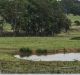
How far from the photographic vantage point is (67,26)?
11600cm

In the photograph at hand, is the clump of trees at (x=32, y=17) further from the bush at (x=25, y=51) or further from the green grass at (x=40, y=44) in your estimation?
the bush at (x=25, y=51)

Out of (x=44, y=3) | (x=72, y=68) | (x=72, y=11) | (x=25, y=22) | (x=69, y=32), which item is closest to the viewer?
(x=72, y=68)

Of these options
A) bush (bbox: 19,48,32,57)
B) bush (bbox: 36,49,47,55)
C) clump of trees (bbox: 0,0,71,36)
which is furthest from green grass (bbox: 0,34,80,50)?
clump of trees (bbox: 0,0,71,36)

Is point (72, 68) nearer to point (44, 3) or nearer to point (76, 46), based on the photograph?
point (76, 46)

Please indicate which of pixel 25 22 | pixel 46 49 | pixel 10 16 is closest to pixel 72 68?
pixel 46 49

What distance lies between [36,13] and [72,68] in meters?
71.6

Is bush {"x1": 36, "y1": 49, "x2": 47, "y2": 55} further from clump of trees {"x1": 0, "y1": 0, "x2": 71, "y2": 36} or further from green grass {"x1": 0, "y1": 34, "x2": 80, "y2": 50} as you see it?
clump of trees {"x1": 0, "y1": 0, "x2": 71, "y2": 36}

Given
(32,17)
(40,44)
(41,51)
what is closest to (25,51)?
(41,51)

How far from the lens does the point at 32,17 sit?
351 feet

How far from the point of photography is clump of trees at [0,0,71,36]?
351 feet

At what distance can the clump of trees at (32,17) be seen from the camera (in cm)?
10694

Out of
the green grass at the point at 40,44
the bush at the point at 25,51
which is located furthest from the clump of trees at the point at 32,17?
the bush at the point at 25,51

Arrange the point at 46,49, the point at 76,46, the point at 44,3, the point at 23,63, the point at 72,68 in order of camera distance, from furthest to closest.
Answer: the point at 44,3 < the point at 76,46 < the point at 46,49 < the point at 23,63 < the point at 72,68

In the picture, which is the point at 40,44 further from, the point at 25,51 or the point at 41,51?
the point at 25,51
